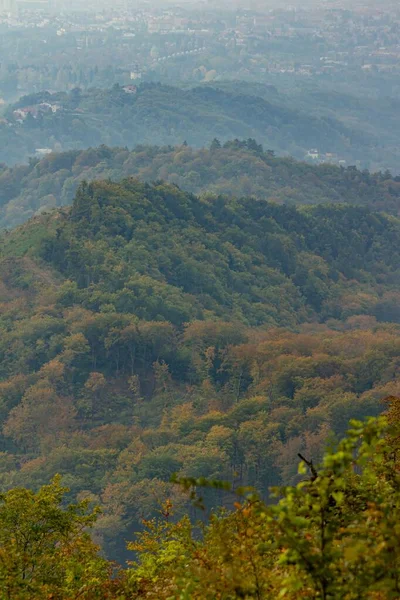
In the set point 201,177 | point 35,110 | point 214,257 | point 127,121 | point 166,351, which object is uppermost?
point 166,351

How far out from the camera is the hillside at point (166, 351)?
142ft

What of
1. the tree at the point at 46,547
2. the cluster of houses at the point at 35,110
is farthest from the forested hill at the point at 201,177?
the tree at the point at 46,547

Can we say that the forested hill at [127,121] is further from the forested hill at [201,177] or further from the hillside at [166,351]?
the hillside at [166,351]

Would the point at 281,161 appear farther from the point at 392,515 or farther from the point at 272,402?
the point at 392,515

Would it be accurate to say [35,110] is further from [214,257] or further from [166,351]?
[166,351]

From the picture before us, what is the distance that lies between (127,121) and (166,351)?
130m

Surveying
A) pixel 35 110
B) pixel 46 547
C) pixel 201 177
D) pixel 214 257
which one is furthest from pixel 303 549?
pixel 35 110

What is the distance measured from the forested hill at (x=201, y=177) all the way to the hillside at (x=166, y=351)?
33.7 m

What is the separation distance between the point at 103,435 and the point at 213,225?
117 feet

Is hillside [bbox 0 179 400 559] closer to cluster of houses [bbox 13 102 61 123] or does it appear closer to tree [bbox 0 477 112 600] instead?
tree [bbox 0 477 112 600]

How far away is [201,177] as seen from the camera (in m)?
121

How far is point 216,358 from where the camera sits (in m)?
54.5

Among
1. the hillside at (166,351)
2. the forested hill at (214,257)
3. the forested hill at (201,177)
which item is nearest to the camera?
the hillside at (166,351)

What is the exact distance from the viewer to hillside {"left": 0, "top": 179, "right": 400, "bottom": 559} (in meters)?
43.2
